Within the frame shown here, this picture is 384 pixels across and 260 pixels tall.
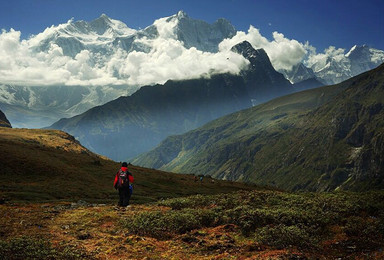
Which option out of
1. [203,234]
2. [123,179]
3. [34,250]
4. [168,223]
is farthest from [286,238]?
[123,179]

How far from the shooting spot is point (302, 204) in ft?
88.6

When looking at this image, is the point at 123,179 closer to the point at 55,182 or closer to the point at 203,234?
the point at 203,234

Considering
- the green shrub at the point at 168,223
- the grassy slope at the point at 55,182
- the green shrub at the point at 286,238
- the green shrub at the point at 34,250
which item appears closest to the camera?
the green shrub at the point at 34,250

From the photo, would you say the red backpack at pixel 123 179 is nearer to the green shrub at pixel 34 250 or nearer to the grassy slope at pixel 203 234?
the grassy slope at pixel 203 234

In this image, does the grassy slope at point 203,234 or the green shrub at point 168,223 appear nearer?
the grassy slope at point 203,234

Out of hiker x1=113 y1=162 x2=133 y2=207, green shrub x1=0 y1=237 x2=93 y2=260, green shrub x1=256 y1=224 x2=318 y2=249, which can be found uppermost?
hiker x1=113 y1=162 x2=133 y2=207

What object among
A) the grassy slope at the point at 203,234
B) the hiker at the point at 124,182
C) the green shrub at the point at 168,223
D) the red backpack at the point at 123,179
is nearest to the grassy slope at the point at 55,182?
the hiker at the point at 124,182

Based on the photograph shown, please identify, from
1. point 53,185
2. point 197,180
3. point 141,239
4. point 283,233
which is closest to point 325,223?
point 283,233

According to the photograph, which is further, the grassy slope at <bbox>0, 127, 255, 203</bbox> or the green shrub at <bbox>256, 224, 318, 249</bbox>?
the grassy slope at <bbox>0, 127, 255, 203</bbox>

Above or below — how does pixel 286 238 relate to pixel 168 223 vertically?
below

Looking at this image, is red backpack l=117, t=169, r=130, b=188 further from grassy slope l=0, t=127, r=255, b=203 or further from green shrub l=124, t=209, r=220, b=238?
grassy slope l=0, t=127, r=255, b=203

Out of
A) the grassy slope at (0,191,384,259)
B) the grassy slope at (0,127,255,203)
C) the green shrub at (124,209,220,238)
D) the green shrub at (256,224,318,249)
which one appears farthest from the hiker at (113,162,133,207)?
the green shrub at (256,224,318,249)

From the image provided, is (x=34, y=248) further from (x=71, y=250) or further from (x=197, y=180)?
(x=197, y=180)

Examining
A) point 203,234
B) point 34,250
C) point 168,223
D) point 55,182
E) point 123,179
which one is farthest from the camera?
point 55,182
